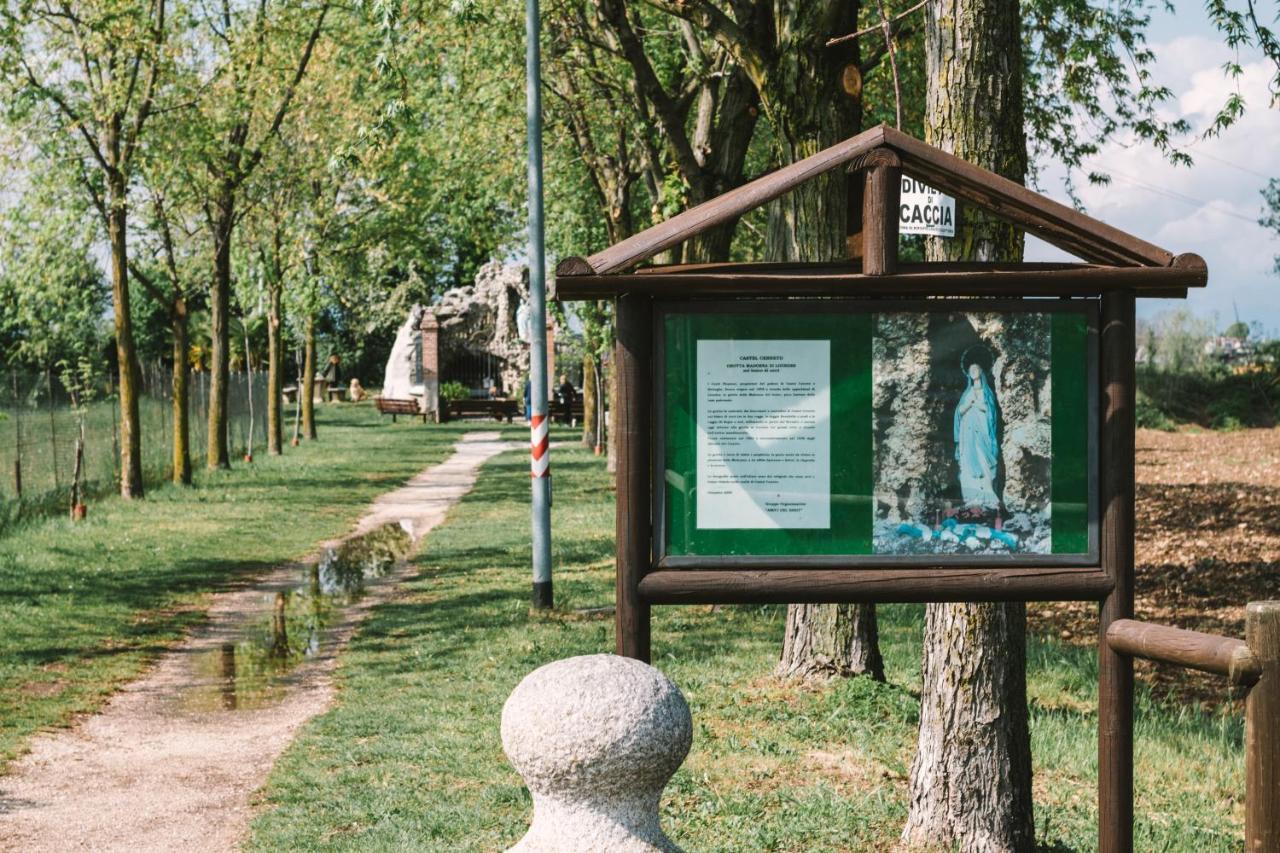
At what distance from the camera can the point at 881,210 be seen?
4551mm

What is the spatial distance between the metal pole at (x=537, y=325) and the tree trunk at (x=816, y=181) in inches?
131

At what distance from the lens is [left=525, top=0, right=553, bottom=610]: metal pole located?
12.7m

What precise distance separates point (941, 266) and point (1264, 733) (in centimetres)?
176

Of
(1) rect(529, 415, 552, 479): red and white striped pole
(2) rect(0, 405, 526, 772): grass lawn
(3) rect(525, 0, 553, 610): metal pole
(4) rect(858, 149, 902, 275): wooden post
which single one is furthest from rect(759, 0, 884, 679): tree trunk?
(2) rect(0, 405, 526, 772): grass lawn

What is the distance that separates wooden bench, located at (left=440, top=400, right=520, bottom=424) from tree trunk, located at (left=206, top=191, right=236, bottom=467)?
23523 mm

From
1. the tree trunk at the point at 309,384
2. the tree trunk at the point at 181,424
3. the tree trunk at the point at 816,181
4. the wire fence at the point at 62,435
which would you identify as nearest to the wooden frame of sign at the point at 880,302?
the tree trunk at the point at 816,181

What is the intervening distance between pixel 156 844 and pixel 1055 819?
4230 millimetres

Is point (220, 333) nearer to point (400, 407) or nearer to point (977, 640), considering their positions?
point (977, 640)

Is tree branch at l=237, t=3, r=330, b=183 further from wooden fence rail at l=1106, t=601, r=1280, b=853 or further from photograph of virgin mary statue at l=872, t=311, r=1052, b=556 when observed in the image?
wooden fence rail at l=1106, t=601, r=1280, b=853

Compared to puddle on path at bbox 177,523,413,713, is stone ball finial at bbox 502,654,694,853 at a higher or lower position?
higher

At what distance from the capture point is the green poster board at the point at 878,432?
4535 mm

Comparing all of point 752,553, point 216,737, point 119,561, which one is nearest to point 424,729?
point 216,737

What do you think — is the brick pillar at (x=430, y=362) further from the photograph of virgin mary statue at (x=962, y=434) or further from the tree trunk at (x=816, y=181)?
the photograph of virgin mary statue at (x=962, y=434)

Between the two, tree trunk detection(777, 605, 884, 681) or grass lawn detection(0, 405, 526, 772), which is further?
grass lawn detection(0, 405, 526, 772)
